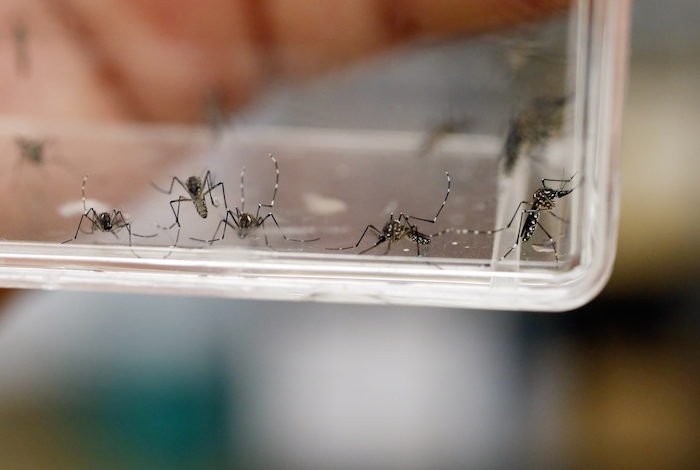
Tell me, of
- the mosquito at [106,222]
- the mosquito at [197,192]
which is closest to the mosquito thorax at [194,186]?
the mosquito at [197,192]

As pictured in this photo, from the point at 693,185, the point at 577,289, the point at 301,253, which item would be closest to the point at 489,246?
the point at 577,289

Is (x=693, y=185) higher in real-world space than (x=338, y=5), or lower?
lower

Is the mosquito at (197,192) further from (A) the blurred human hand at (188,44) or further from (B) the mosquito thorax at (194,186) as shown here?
(A) the blurred human hand at (188,44)

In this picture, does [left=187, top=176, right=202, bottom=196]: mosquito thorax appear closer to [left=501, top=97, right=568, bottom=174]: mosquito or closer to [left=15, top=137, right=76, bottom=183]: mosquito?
[left=15, top=137, right=76, bottom=183]: mosquito

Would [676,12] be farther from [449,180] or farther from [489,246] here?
[489,246]

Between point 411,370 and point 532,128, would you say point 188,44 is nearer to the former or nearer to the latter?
point 532,128

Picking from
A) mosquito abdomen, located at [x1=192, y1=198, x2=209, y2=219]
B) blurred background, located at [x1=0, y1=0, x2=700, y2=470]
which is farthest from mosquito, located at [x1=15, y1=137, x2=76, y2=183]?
blurred background, located at [x1=0, y1=0, x2=700, y2=470]
